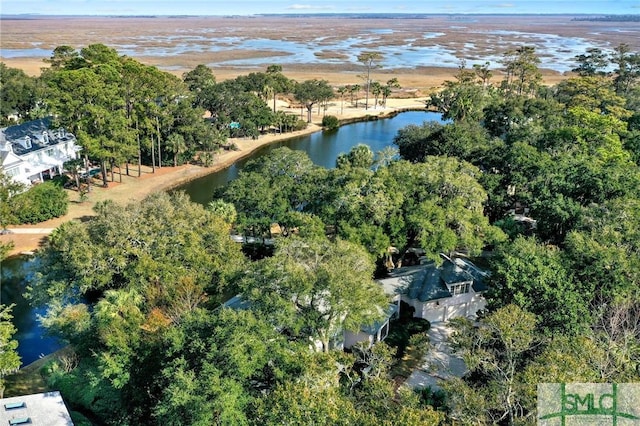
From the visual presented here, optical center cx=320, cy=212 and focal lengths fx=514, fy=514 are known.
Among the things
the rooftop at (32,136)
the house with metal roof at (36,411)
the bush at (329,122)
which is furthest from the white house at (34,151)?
the bush at (329,122)

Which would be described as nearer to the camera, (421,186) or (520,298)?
(520,298)

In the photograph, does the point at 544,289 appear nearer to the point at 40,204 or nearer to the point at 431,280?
the point at 431,280

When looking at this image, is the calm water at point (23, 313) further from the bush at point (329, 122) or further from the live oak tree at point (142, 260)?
the bush at point (329, 122)

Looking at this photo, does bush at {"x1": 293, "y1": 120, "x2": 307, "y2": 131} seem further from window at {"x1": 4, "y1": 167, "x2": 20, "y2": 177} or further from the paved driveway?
the paved driveway

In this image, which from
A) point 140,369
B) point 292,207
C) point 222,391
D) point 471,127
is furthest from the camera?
point 471,127

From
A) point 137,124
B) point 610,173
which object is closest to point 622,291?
point 610,173

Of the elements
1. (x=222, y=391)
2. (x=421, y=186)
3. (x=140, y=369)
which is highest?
(x=421, y=186)

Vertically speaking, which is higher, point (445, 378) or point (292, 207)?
point (292, 207)

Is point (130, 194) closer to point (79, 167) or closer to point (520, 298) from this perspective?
point (79, 167)
